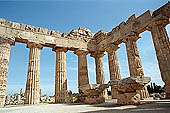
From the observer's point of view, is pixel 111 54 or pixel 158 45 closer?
pixel 158 45

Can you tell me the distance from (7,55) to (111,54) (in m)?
13.0

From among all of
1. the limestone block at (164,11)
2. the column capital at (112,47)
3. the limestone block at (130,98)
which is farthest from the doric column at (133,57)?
the limestone block at (130,98)

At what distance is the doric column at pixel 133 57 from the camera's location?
14.0m

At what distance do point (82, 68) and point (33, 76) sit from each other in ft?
22.7

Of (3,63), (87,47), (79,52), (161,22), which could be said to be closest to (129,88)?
(161,22)

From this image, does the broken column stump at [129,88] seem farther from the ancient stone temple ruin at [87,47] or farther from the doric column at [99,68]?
the doric column at [99,68]

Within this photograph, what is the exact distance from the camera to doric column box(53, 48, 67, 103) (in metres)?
15.5

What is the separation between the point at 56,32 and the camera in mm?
17688

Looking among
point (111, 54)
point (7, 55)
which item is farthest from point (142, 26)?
point (7, 55)

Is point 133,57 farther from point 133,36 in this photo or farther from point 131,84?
point 131,84

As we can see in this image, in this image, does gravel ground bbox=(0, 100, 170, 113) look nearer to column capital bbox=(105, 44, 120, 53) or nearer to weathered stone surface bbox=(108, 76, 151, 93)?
weathered stone surface bbox=(108, 76, 151, 93)

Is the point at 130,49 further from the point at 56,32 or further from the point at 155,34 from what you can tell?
the point at 56,32

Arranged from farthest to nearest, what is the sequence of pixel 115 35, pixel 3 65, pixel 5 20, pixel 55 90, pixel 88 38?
1. pixel 88 38
2. pixel 115 35
3. pixel 55 90
4. pixel 5 20
5. pixel 3 65

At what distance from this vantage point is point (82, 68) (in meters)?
18.7
